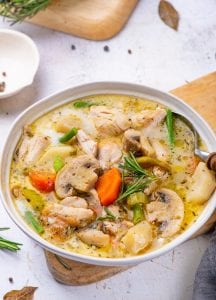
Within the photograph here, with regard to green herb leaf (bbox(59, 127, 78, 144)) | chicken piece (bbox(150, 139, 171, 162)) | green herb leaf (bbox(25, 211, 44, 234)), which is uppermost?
green herb leaf (bbox(59, 127, 78, 144))

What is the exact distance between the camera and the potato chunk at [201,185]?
8.67 feet

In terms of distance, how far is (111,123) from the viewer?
2771 millimetres

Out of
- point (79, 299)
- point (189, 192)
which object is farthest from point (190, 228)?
point (79, 299)

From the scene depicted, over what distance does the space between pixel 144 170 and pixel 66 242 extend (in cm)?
42

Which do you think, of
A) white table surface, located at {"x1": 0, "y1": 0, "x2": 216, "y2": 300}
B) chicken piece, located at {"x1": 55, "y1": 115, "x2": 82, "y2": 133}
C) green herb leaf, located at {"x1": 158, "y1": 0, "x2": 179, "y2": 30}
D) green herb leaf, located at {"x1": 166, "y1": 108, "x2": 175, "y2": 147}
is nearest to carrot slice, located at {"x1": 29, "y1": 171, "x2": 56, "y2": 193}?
chicken piece, located at {"x1": 55, "y1": 115, "x2": 82, "y2": 133}

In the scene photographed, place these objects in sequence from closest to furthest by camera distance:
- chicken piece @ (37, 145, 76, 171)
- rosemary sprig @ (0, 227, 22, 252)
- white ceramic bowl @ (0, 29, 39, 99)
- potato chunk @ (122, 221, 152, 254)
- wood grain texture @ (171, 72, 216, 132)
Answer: potato chunk @ (122, 221, 152, 254) → chicken piece @ (37, 145, 76, 171) → rosemary sprig @ (0, 227, 22, 252) → wood grain texture @ (171, 72, 216, 132) → white ceramic bowl @ (0, 29, 39, 99)

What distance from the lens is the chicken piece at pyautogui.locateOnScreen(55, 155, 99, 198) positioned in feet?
8.65

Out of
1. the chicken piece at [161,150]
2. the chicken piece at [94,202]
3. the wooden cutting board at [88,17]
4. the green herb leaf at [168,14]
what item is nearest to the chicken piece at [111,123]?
the chicken piece at [161,150]

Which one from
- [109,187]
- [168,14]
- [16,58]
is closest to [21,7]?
[16,58]

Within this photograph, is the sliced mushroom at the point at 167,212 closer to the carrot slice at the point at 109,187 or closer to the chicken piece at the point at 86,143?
the carrot slice at the point at 109,187

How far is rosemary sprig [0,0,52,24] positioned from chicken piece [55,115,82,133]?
2.90ft

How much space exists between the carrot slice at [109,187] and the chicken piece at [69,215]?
0.08 metres

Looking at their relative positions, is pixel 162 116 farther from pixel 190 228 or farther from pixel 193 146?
pixel 190 228

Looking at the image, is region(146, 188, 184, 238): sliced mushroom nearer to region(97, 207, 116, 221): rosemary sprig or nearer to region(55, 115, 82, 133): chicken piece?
region(97, 207, 116, 221): rosemary sprig
